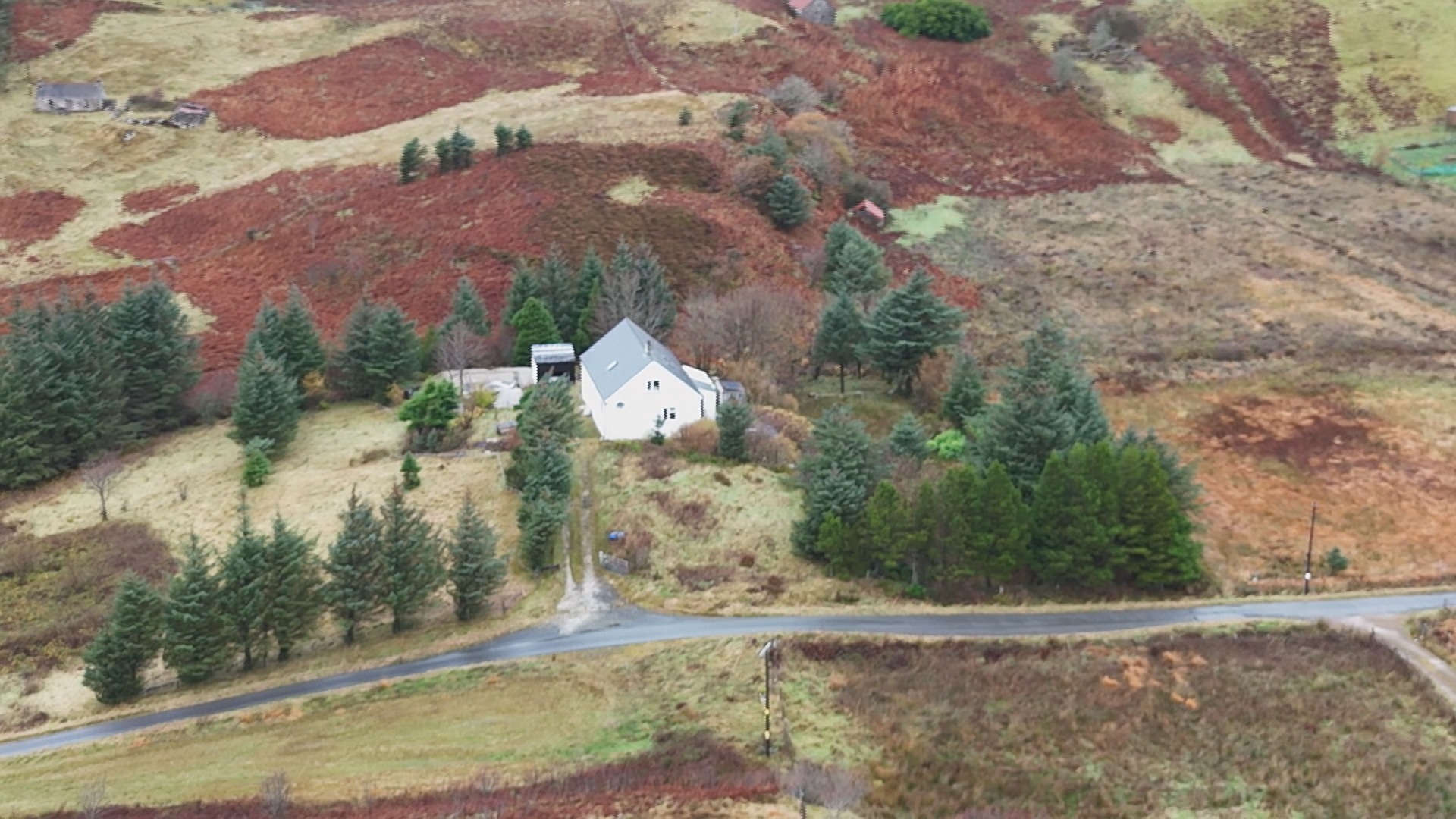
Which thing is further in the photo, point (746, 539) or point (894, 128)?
point (894, 128)

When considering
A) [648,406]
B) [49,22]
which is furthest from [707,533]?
[49,22]

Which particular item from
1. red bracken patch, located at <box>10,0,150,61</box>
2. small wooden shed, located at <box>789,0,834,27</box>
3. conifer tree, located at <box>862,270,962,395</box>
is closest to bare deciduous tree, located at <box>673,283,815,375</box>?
conifer tree, located at <box>862,270,962,395</box>

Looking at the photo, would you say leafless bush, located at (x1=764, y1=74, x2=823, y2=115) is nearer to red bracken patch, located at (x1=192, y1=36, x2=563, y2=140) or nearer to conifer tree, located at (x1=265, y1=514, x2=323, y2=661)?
red bracken patch, located at (x1=192, y1=36, x2=563, y2=140)

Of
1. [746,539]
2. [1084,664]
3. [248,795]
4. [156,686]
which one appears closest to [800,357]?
[746,539]

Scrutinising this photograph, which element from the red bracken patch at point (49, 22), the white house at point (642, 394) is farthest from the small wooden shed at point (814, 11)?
the white house at point (642, 394)

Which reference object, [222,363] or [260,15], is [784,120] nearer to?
[222,363]

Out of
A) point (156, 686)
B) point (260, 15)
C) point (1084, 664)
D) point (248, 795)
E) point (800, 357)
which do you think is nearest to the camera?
point (248, 795)
